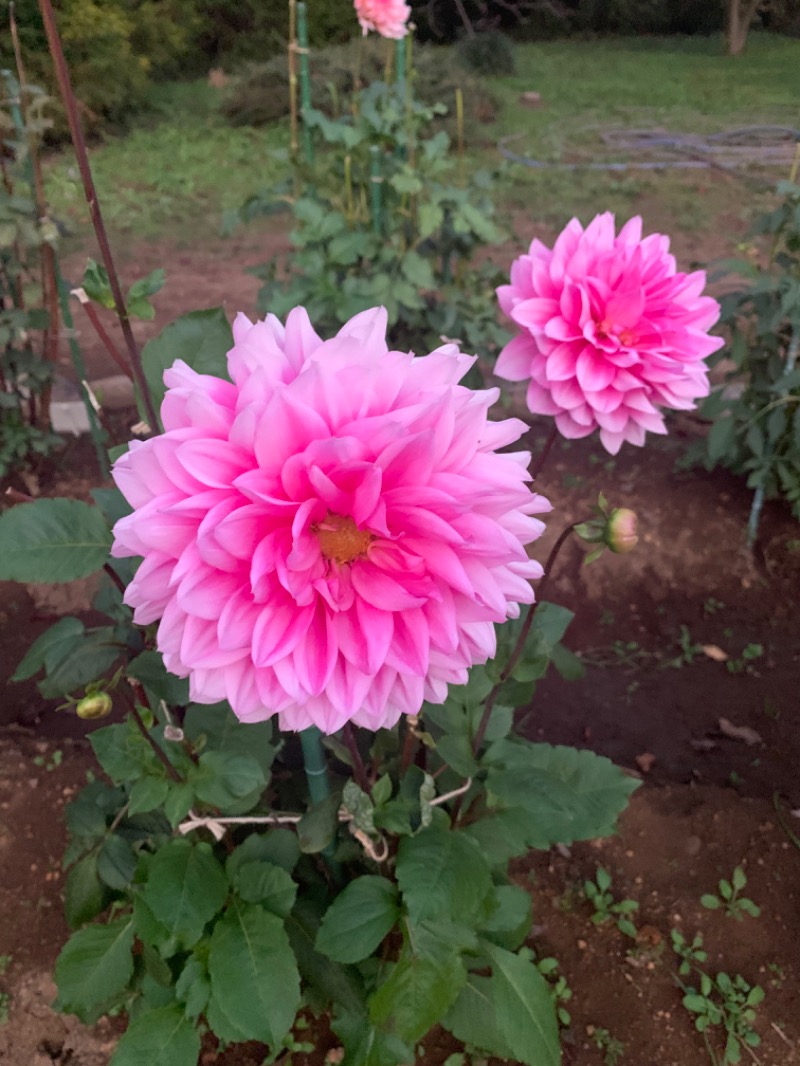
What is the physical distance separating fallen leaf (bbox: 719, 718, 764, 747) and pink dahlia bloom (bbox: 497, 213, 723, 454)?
1.23 meters

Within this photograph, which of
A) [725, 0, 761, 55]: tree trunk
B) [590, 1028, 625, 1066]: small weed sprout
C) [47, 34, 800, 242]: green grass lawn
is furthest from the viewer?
[47, 34, 800, 242]: green grass lawn

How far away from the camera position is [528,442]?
9.46ft

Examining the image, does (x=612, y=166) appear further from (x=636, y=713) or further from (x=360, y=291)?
(x=636, y=713)

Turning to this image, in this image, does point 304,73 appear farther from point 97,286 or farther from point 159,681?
point 159,681

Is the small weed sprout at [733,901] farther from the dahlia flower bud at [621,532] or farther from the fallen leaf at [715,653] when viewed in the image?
A: the dahlia flower bud at [621,532]

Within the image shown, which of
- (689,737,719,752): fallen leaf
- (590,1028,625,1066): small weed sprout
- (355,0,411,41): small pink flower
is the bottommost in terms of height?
(689,737,719,752): fallen leaf

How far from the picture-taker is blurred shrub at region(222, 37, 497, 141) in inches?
107

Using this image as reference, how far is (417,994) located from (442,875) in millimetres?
183

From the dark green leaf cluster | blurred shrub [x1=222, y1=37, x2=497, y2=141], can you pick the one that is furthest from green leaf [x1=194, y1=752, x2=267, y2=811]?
blurred shrub [x1=222, y1=37, x2=497, y2=141]

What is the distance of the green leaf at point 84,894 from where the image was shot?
1124mm

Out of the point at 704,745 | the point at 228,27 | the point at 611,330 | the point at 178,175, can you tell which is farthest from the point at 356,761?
the point at 178,175

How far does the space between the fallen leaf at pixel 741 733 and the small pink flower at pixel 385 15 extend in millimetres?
2022

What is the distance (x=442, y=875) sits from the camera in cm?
93

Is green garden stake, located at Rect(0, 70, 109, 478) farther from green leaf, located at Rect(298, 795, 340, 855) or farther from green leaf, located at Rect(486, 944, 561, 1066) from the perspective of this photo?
green leaf, located at Rect(486, 944, 561, 1066)
